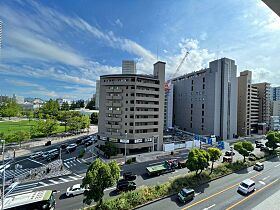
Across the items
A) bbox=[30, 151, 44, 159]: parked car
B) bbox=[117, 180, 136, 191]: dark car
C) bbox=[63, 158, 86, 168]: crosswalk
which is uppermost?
bbox=[117, 180, 136, 191]: dark car

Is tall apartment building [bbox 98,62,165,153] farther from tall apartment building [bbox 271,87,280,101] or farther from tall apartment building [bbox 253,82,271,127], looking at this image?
tall apartment building [bbox 271,87,280,101]

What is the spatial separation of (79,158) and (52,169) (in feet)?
32.4

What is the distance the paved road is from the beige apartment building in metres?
55.6

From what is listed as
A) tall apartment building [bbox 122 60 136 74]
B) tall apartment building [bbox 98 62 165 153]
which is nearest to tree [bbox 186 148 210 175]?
tall apartment building [bbox 98 62 165 153]

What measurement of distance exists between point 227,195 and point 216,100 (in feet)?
172

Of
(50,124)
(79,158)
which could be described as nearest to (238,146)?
(79,158)

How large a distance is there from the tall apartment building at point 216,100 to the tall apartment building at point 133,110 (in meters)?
29.2

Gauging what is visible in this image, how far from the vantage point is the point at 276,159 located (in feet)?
A: 149

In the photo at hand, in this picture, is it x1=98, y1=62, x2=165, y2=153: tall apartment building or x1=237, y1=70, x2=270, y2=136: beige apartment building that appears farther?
x1=237, y1=70, x2=270, y2=136: beige apartment building

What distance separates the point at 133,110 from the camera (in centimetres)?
5059

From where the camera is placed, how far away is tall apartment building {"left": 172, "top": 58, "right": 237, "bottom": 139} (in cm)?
7306

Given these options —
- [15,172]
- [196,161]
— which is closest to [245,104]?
[196,161]

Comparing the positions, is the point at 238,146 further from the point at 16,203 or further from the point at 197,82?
the point at 197,82

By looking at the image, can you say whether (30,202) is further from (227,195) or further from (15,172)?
(227,195)
